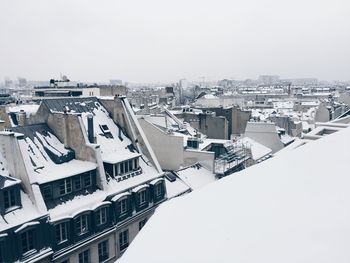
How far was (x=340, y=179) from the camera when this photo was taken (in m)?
7.09

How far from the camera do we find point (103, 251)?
982 inches

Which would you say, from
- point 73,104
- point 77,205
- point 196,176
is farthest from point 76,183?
point 196,176

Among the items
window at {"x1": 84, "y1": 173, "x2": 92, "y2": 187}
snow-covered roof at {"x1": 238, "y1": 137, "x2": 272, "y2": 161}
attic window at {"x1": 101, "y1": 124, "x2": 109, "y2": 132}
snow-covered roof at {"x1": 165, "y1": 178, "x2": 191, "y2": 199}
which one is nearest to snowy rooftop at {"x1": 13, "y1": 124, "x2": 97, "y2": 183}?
window at {"x1": 84, "y1": 173, "x2": 92, "y2": 187}

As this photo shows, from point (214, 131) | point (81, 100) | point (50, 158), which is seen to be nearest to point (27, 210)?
point (50, 158)

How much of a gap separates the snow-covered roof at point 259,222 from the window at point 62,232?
16765 mm

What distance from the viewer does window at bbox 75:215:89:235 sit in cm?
2272

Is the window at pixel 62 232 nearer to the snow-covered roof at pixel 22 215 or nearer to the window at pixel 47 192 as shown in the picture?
the snow-covered roof at pixel 22 215

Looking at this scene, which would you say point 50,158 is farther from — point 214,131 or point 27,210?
point 214,131

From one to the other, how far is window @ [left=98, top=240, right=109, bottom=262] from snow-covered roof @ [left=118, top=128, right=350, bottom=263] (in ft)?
63.1

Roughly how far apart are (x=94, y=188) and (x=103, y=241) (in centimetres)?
A: 398

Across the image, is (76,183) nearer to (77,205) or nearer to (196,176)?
(77,205)

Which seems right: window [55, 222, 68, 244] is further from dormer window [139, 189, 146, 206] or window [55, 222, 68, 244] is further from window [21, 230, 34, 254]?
dormer window [139, 189, 146, 206]

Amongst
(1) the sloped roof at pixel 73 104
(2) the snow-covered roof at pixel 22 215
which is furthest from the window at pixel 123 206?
(1) the sloped roof at pixel 73 104

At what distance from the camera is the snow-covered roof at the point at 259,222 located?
15.0 ft
